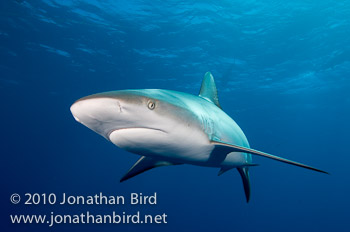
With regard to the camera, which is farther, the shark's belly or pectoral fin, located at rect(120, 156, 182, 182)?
pectoral fin, located at rect(120, 156, 182, 182)

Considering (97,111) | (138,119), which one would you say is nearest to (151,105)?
(138,119)

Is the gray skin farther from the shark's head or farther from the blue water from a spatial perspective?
the blue water

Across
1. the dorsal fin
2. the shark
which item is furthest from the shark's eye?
the dorsal fin

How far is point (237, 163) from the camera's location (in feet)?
14.9


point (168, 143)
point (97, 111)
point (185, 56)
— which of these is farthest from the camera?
point (185, 56)

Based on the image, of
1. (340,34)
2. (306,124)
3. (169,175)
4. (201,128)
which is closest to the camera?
(201,128)

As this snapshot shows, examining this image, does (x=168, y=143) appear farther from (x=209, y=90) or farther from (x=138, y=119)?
(x=209, y=90)

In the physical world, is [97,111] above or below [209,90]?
below

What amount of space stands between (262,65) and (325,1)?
24.1 ft

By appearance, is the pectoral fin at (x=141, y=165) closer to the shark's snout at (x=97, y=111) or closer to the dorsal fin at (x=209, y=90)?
the dorsal fin at (x=209, y=90)

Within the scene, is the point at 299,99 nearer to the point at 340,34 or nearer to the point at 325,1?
the point at 340,34

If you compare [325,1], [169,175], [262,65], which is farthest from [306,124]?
[169,175]

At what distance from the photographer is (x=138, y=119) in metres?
2.11

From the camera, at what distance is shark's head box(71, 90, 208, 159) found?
1.87 meters
